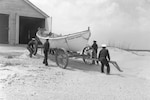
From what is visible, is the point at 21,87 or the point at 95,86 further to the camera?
the point at 95,86

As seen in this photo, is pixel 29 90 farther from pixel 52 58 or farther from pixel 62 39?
→ pixel 52 58

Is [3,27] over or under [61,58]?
over

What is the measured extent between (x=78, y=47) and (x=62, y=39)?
1157mm

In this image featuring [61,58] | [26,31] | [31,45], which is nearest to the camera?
[61,58]

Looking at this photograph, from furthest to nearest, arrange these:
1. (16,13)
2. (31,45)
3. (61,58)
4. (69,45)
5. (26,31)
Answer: (26,31), (16,13), (31,45), (69,45), (61,58)

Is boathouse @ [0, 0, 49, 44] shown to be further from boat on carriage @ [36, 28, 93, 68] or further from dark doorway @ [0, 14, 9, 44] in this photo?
boat on carriage @ [36, 28, 93, 68]

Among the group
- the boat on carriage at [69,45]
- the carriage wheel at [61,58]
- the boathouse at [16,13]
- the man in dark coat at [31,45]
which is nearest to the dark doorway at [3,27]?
the boathouse at [16,13]

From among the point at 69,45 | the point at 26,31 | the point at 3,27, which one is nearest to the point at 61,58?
the point at 69,45

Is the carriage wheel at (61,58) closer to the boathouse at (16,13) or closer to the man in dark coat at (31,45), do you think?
the man in dark coat at (31,45)

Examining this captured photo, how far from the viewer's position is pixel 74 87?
7.78 meters

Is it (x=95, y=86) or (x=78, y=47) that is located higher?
(x=78, y=47)

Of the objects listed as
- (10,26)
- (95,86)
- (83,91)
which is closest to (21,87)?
(83,91)

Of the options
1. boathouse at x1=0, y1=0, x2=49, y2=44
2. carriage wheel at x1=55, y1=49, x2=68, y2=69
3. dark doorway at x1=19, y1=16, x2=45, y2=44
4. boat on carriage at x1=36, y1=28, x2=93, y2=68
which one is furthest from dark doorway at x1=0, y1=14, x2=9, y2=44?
carriage wheel at x1=55, y1=49, x2=68, y2=69

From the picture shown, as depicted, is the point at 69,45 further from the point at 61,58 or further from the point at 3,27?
the point at 3,27
